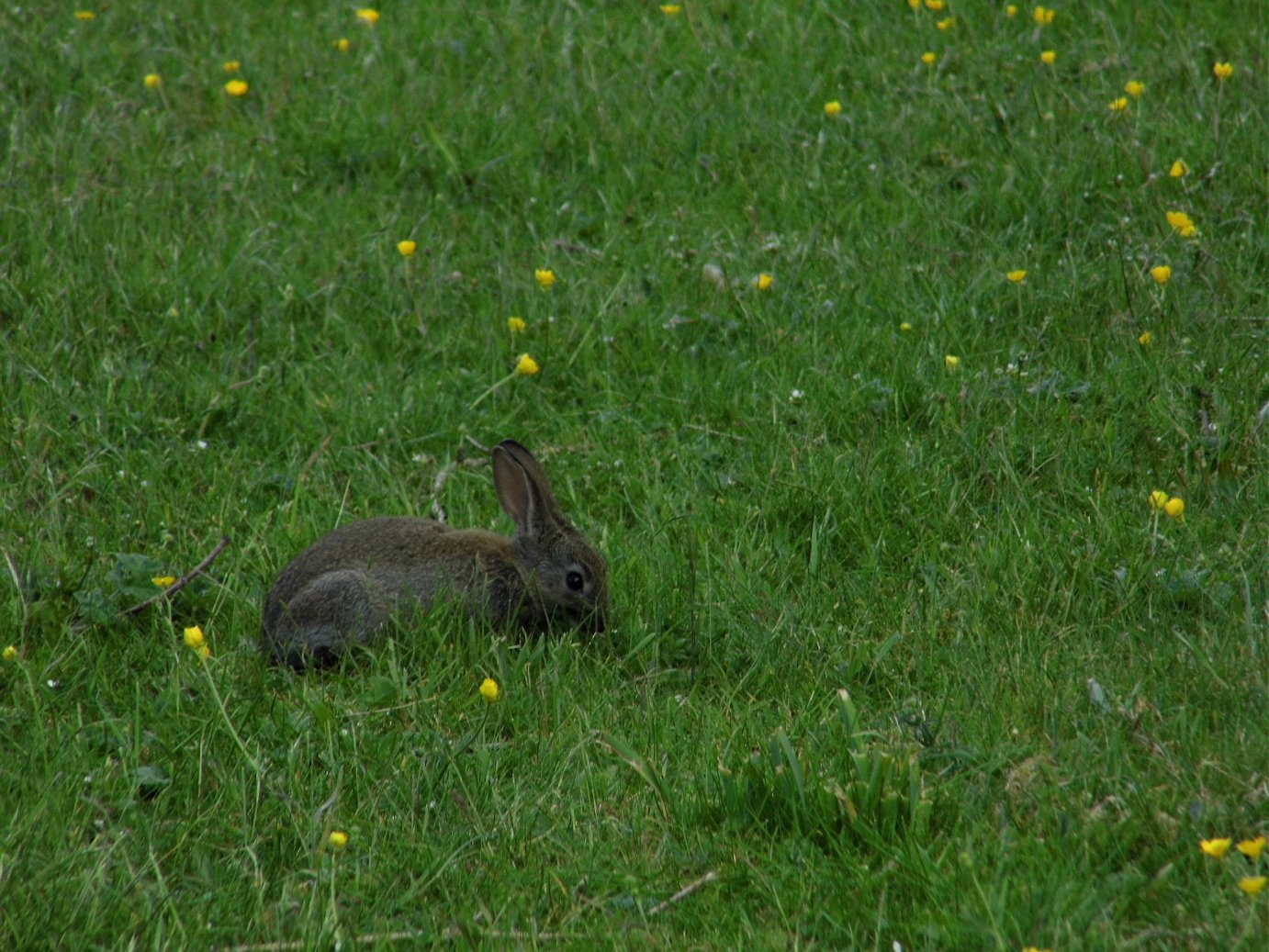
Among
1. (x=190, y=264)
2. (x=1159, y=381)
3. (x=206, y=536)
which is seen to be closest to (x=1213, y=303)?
(x=1159, y=381)

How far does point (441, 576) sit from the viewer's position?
5.12 meters

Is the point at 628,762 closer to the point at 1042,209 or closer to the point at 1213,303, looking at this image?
the point at 1213,303

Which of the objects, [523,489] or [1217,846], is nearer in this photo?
[1217,846]

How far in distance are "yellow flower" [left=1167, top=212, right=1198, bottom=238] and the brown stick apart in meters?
3.85

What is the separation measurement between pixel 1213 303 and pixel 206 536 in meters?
3.90

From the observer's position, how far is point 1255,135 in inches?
264

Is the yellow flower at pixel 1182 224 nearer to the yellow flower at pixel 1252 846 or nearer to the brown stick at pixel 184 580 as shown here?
the yellow flower at pixel 1252 846

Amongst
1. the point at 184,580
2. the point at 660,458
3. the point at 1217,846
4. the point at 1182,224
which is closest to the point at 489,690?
the point at 184,580

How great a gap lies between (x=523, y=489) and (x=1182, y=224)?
2867 mm

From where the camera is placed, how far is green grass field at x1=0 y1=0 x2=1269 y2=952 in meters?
3.62

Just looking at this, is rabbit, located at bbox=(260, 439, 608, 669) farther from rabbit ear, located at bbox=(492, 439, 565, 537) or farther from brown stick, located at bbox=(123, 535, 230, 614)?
brown stick, located at bbox=(123, 535, 230, 614)

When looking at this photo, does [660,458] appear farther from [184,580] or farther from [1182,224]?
[1182,224]

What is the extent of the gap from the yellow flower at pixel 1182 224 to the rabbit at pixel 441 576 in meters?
2.75

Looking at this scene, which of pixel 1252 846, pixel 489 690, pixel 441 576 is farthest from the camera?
pixel 441 576
